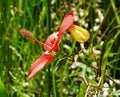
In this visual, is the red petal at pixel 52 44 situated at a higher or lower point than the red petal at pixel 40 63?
higher

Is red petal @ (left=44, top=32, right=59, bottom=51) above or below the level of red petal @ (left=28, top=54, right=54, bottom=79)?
above

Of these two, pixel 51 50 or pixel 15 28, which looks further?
pixel 15 28

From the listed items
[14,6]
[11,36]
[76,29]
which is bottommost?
[76,29]

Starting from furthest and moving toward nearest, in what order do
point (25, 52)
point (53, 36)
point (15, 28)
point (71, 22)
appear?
point (15, 28) → point (25, 52) → point (53, 36) → point (71, 22)

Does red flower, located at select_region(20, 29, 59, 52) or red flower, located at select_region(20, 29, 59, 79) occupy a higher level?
red flower, located at select_region(20, 29, 59, 52)

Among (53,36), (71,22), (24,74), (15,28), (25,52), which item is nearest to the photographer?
(71,22)

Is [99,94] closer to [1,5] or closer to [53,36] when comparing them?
[53,36]

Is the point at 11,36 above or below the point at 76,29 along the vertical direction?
above

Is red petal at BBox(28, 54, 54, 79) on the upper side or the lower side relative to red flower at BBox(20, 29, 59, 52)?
lower

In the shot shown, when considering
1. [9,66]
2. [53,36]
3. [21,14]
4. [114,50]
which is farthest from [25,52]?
[53,36]

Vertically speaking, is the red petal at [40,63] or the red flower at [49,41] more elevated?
the red flower at [49,41]

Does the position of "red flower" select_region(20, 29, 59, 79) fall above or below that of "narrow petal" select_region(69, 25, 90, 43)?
below
